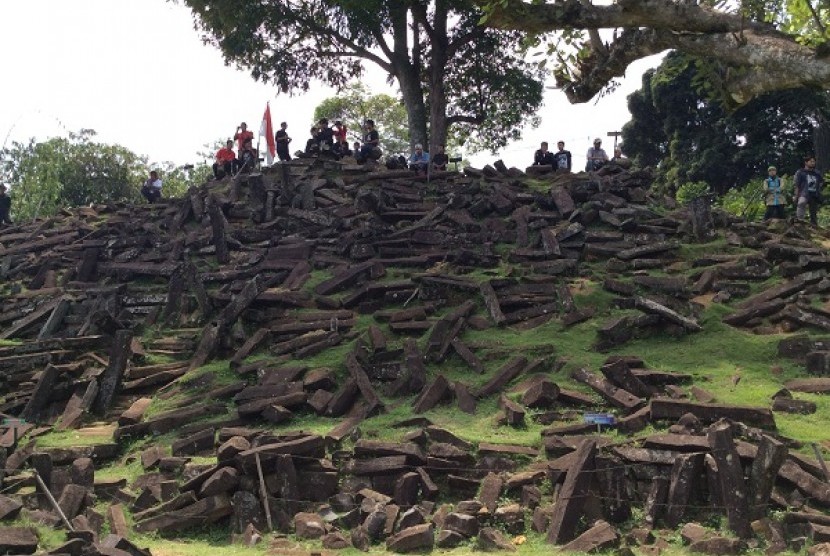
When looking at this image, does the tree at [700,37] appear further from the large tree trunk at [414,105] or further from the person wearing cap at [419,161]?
the large tree trunk at [414,105]

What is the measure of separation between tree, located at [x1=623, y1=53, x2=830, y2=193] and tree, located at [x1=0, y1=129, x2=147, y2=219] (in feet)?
82.7

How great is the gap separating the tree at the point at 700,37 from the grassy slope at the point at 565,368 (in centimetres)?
360

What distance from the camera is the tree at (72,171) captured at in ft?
152

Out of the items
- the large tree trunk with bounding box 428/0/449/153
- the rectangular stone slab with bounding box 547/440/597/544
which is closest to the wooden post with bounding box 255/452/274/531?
the rectangular stone slab with bounding box 547/440/597/544

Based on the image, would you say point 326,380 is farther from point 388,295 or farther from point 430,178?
point 430,178

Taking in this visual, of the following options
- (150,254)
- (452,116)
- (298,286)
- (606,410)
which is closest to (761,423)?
(606,410)

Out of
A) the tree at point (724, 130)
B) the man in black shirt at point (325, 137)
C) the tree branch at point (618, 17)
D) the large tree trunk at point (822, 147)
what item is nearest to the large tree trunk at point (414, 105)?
the man in black shirt at point (325, 137)

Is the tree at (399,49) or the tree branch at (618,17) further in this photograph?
the tree at (399,49)

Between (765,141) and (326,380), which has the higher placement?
(765,141)

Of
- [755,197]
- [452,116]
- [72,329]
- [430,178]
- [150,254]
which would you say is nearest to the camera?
[72,329]

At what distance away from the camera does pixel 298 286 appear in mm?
18578

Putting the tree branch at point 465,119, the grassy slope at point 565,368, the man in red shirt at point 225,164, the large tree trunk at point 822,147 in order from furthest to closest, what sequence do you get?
the large tree trunk at point 822,147
the tree branch at point 465,119
the man in red shirt at point 225,164
the grassy slope at point 565,368

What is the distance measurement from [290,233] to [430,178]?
4.22 metres

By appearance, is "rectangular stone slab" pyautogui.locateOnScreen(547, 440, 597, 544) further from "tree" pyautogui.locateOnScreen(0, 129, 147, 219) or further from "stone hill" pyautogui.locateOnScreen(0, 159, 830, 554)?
"tree" pyautogui.locateOnScreen(0, 129, 147, 219)
